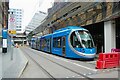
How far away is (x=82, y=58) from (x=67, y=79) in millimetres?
13445

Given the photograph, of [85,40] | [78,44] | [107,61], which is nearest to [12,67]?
[107,61]

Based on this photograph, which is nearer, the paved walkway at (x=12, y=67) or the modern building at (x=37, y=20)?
the paved walkway at (x=12, y=67)

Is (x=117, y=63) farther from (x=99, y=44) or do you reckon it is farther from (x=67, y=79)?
(x=99, y=44)

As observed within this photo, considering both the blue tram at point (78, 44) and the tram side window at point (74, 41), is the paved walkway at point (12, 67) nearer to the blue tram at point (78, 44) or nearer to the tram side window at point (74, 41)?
the blue tram at point (78, 44)

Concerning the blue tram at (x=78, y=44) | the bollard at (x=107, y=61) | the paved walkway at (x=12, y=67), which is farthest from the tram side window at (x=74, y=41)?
the bollard at (x=107, y=61)

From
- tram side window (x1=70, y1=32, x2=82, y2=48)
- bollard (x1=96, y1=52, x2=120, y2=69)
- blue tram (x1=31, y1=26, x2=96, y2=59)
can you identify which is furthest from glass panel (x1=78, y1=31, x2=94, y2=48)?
bollard (x1=96, y1=52, x2=120, y2=69)

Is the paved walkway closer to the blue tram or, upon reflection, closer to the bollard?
the blue tram

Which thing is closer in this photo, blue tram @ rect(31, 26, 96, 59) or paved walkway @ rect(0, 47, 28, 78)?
paved walkway @ rect(0, 47, 28, 78)

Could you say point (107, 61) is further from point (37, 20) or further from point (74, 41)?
point (37, 20)

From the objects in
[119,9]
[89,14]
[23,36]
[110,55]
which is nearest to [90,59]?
[119,9]

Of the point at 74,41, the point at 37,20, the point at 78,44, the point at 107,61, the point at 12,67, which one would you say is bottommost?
the point at 12,67

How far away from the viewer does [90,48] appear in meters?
25.8

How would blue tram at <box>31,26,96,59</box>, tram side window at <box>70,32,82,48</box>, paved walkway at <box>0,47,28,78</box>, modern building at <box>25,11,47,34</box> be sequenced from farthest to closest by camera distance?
1. modern building at <box>25,11,47,34</box>
2. tram side window at <box>70,32,82,48</box>
3. blue tram at <box>31,26,96,59</box>
4. paved walkway at <box>0,47,28,78</box>

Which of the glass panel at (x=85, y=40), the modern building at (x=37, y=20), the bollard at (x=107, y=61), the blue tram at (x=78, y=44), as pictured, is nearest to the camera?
the bollard at (x=107, y=61)
